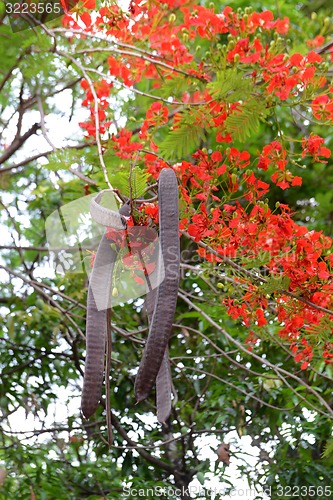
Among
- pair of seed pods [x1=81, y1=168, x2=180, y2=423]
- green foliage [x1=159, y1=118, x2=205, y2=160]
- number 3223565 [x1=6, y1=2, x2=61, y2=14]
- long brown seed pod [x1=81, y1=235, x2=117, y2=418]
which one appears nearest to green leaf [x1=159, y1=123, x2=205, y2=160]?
green foliage [x1=159, y1=118, x2=205, y2=160]

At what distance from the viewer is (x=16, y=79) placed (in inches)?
175

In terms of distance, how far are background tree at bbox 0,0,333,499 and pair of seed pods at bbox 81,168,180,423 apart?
0.23 metres

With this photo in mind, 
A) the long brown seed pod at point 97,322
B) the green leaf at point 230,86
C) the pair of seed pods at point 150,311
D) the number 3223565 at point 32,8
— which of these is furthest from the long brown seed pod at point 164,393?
the number 3223565 at point 32,8

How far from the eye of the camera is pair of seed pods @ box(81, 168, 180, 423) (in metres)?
1.42

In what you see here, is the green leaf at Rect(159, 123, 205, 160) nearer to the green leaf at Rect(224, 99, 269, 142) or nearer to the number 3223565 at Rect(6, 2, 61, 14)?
the green leaf at Rect(224, 99, 269, 142)

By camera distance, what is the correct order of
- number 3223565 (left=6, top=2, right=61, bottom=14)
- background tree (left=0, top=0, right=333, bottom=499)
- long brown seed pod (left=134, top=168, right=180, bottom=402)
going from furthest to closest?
number 3223565 (left=6, top=2, right=61, bottom=14)
background tree (left=0, top=0, right=333, bottom=499)
long brown seed pod (left=134, top=168, right=180, bottom=402)

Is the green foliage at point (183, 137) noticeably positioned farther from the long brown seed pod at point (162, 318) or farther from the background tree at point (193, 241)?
the long brown seed pod at point (162, 318)

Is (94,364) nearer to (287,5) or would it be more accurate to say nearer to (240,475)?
(240,475)

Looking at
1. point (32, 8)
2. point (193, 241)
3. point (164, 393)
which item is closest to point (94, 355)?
point (164, 393)

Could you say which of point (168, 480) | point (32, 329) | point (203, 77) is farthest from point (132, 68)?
point (168, 480)

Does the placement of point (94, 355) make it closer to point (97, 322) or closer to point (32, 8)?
point (97, 322)

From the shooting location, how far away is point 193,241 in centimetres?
264

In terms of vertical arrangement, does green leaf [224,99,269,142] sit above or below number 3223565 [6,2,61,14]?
below

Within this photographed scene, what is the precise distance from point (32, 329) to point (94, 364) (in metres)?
2.50
